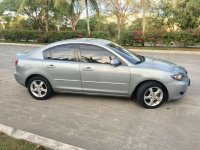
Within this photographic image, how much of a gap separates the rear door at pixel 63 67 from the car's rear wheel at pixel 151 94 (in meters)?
1.51

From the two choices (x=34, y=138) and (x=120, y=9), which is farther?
(x=120, y=9)

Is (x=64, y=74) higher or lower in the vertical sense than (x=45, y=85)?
higher

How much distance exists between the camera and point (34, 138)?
3965mm

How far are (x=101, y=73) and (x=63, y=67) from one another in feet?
3.19

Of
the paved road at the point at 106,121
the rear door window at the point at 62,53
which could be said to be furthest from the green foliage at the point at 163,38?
the rear door window at the point at 62,53

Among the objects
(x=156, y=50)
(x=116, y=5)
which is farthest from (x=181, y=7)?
(x=156, y=50)

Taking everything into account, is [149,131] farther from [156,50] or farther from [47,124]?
[156,50]

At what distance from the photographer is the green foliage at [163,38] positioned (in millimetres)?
15633

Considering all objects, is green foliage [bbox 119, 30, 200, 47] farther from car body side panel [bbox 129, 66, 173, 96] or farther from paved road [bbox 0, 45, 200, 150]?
car body side panel [bbox 129, 66, 173, 96]

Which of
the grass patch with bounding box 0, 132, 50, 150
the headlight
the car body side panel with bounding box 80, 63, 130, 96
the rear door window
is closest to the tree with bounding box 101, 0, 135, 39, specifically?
the rear door window

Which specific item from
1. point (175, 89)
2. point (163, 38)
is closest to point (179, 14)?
point (163, 38)

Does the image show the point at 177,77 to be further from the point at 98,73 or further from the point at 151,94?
the point at 98,73

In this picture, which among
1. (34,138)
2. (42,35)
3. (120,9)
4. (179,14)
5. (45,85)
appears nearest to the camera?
(34,138)

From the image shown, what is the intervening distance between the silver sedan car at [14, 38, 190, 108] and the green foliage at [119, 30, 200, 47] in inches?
434
